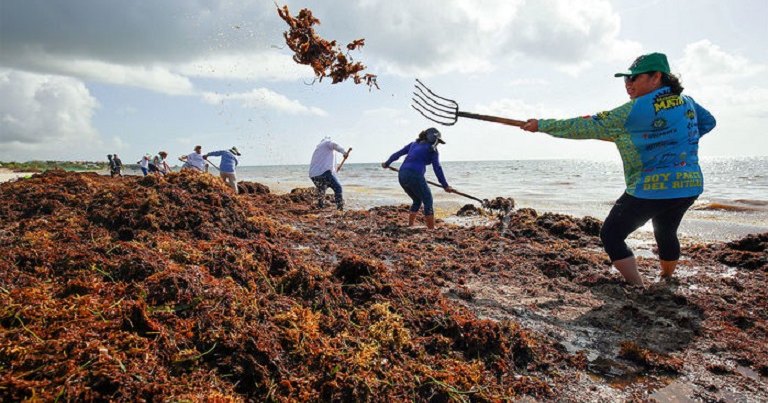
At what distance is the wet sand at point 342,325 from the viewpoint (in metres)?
2.14

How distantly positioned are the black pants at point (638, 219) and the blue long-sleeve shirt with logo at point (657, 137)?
86mm

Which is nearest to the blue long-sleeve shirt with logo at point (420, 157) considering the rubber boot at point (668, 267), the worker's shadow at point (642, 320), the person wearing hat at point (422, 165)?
the person wearing hat at point (422, 165)

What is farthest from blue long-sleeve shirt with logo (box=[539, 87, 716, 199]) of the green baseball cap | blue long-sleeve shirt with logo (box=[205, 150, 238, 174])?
blue long-sleeve shirt with logo (box=[205, 150, 238, 174])

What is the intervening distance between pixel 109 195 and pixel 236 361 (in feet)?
16.2

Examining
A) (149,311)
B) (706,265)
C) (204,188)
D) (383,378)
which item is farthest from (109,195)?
(706,265)

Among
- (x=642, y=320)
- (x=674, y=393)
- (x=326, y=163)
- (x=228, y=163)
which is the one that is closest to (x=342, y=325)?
(x=674, y=393)

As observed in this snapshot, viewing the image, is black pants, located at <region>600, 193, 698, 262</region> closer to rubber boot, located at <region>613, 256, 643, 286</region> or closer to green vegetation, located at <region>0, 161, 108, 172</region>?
rubber boot, located at <region>613, 256, 643, 286</region>

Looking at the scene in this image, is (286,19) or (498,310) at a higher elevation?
(286,19)

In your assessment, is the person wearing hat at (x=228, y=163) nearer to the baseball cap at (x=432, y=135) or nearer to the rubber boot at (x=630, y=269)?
the baseball cap at (x=432, y=135)

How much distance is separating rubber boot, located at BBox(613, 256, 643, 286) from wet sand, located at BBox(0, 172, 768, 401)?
0.50 feet

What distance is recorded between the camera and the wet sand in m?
2.14

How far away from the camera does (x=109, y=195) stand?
5949 millimetres

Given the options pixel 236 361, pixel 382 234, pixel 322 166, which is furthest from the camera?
pixel 322 166

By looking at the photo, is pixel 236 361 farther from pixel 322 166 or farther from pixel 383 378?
pixel 322 166
